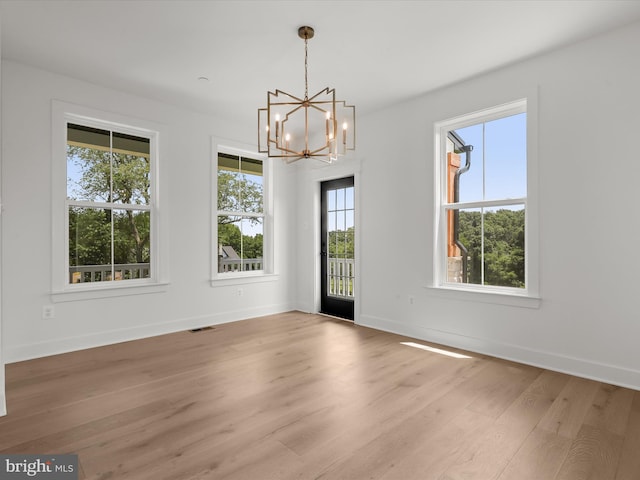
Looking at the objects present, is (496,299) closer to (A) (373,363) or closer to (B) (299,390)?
(A) (373,363)

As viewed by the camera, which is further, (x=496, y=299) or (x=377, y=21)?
(x=496, y=299)

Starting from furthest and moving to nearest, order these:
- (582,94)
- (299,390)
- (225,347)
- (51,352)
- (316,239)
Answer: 1. (316,239)
2. (225,347)
3. (51,352)
4. (582,94)
5. (299,390)

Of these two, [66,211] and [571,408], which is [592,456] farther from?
[66,211]

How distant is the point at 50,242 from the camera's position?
3.56m

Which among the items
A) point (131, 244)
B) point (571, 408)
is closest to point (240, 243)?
point (131, 244)

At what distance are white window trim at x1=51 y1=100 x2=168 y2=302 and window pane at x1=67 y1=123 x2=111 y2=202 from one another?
0.36 ft

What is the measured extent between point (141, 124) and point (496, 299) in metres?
4.38

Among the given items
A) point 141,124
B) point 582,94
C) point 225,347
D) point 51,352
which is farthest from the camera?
point 141,124

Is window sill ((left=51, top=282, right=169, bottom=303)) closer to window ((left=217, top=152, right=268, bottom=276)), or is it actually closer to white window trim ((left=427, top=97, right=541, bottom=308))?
window ((left=217, top=152, right=268, bottom=276))

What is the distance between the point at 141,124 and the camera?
416 cm

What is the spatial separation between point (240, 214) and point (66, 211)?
2.11 m

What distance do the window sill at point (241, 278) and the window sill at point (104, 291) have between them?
69 centimetres

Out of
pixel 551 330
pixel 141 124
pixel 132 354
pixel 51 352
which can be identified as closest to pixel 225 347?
pixel 132 354

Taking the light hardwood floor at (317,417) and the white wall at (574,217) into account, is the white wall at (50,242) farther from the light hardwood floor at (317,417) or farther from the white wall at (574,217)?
the white wall at (574,217)
